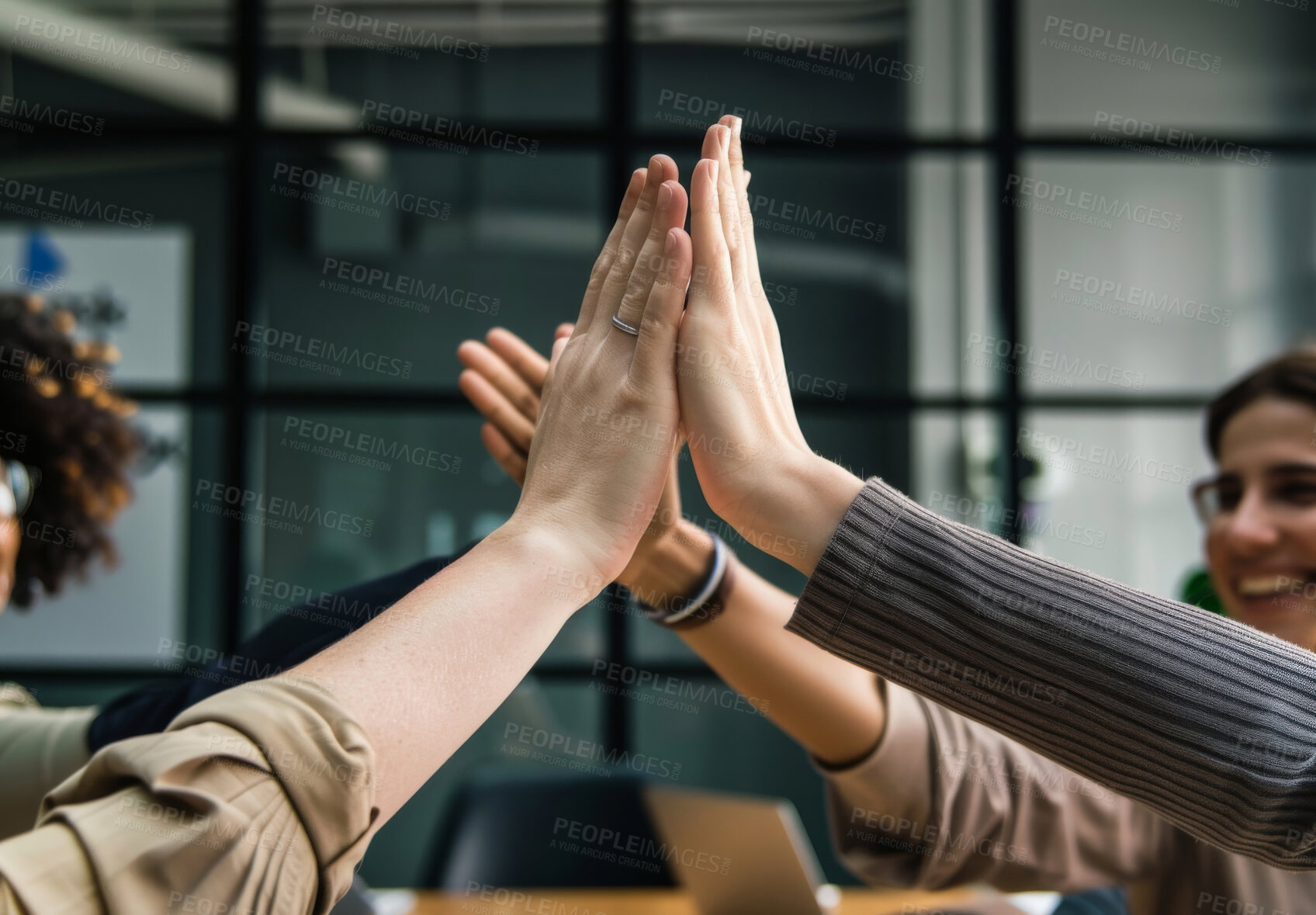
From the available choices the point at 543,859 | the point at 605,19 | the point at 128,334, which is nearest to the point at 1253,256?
the point at 605,19

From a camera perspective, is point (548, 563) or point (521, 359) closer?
point (548, 563)

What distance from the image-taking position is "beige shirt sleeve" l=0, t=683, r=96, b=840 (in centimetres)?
103

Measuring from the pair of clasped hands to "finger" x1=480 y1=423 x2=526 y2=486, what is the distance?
0.17 metres
